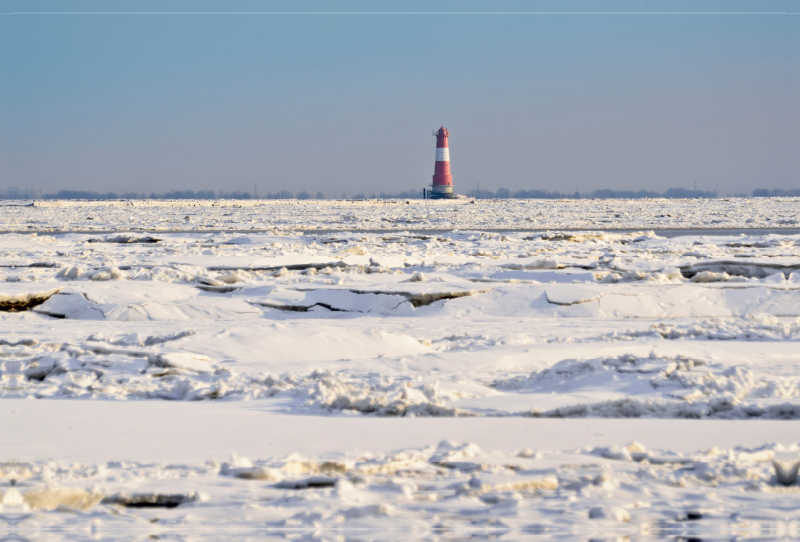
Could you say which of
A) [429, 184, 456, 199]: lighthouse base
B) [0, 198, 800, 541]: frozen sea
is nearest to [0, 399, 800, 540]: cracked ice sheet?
[0, 198, 800, 541]: frozen sea

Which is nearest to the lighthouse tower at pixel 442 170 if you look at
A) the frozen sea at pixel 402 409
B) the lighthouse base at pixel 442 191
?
the lighthouse base at pixel 442 191

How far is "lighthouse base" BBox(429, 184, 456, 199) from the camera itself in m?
60.3

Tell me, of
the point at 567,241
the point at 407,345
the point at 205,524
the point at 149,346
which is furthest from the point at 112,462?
the point at 567,241

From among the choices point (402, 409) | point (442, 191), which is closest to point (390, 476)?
point (402, 409)

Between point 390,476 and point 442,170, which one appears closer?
point 390,476

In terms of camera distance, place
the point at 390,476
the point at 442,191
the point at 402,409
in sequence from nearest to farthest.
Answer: the point at 390,476, the point at 402,409, the point at 442,191

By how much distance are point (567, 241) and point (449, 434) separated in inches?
432

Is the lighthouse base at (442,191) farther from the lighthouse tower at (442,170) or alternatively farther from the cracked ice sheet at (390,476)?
the cracked ice sheet at (390,476)

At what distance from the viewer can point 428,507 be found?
2.25 m

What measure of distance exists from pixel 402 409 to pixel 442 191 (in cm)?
5756

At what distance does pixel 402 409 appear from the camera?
11.3ft

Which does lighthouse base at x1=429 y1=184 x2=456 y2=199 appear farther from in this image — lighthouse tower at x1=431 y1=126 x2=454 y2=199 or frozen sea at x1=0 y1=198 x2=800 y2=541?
frozen sea at x1=0 y1=198 x2=800 y2=541

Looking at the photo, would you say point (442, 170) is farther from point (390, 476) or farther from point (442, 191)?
point (390, 476)

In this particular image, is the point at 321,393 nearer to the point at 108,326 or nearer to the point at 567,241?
the point at 108,326
